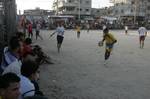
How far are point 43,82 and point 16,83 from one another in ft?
28.0

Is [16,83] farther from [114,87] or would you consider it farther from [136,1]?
[136,1]

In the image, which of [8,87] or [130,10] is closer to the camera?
[8,87]

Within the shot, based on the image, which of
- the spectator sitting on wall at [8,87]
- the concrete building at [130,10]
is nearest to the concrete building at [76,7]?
the concrete building at [130,10]

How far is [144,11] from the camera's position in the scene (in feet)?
431

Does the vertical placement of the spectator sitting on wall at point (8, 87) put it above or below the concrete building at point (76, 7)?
above

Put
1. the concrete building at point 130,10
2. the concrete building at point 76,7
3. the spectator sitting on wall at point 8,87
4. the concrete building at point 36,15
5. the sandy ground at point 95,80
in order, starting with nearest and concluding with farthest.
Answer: the spectator sitting on wall at point 8,87 < the sandy ground at point 95,80 < the concrete building at point 36,15 < the concrete building at point 130,10 < the concrete building at point 76,7

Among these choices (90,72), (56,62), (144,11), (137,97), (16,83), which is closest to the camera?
(16,83)

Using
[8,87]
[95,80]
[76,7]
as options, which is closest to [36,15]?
[76,7]

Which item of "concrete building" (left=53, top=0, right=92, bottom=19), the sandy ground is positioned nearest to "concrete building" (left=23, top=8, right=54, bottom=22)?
"concrete building" (left=53, top=0, right=92, bottom=19)

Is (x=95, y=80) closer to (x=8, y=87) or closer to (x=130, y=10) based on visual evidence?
(x=8, y=87)

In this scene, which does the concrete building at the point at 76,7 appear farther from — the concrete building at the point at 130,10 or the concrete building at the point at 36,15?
the concrete building at the point at 130,10

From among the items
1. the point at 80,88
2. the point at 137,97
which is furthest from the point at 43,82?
the point at 137,97

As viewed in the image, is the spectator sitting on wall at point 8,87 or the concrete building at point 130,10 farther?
the concrete building at point 130,10

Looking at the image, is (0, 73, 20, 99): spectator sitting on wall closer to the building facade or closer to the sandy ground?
the sandy ground
